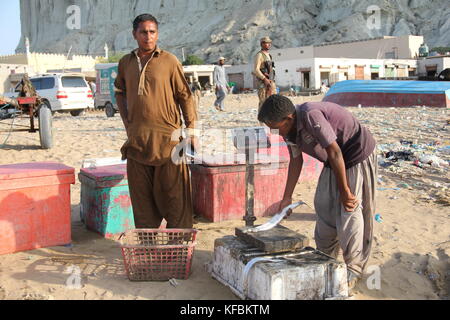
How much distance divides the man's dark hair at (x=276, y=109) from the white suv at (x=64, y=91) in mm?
12624

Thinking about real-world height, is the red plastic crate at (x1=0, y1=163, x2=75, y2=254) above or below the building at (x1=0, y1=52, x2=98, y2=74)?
below

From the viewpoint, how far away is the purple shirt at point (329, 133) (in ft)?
8.39

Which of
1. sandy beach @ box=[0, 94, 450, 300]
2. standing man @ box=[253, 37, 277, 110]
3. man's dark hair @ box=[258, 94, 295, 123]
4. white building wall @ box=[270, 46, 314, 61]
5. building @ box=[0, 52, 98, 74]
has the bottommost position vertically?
sandy beach @ box=[0, 94, 450, 300]

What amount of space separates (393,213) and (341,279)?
2.14 meters

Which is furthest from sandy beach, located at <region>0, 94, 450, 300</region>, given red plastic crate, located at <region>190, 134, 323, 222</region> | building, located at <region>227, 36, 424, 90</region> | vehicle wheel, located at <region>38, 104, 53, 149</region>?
building, located at <region>227, 36, 424, 90</region>

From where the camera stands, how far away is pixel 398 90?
15.3 meters

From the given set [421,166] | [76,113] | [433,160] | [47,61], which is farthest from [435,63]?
[47,61]

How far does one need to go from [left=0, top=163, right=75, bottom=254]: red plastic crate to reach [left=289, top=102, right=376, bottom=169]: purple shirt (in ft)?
5.93

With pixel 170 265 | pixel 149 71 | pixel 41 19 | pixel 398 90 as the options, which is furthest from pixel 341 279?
pixel 41 19

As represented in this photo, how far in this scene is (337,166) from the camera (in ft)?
8.54

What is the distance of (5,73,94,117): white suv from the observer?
1416cm

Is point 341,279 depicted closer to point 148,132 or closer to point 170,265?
point 170,265

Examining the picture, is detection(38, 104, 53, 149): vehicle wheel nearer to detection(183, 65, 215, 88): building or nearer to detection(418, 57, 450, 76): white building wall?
detection(418, 57, 450, 76): white building wall

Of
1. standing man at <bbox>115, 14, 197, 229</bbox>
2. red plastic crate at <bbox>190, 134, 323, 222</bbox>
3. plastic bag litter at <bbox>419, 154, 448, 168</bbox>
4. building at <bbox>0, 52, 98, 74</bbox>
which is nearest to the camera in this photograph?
standing man at <bbox>115, 14, 197, 229</bbox>
